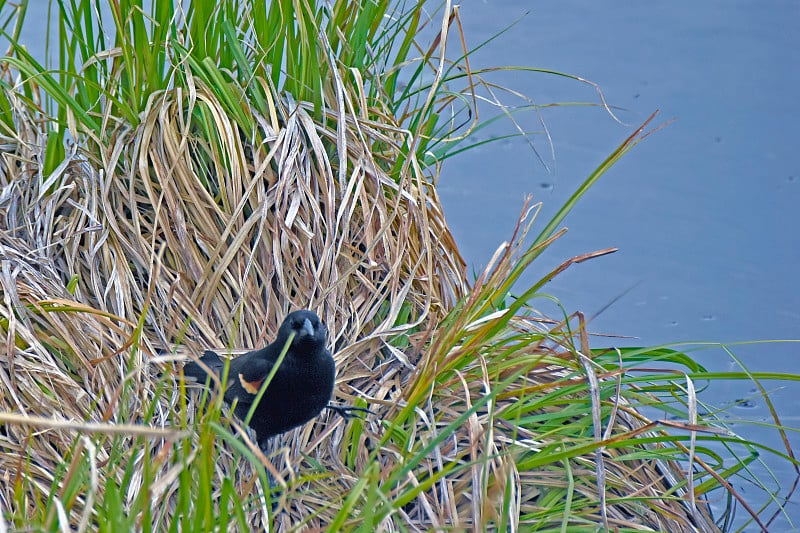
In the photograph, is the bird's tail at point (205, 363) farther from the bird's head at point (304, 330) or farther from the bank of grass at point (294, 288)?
the bird's head at point (304, 330)

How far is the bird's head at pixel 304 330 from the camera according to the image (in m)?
1.43

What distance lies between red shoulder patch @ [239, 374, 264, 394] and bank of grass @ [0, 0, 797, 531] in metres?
0.08

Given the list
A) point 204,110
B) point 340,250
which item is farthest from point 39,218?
point 340,250

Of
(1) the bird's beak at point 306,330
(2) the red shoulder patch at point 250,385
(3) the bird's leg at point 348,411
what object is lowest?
(2) the red shoulder patch at point 250,385

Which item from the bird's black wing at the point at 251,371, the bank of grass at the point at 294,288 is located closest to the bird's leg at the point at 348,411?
the bank of grass at the point at 294,288

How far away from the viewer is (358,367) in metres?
1.69

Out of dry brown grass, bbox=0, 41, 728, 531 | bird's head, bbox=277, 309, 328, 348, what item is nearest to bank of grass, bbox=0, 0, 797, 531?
dry brown grass, bbox=0, 41, 728, 531

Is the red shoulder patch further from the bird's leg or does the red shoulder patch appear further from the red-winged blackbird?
the bird's leg

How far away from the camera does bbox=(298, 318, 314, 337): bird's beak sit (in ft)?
4.67

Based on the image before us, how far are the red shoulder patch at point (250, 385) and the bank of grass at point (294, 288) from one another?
76 mm

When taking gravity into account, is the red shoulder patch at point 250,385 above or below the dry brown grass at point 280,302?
below

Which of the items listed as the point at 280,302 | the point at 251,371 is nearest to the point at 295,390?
the point at 251,371

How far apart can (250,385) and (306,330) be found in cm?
15

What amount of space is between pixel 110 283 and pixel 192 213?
211 millimetres
